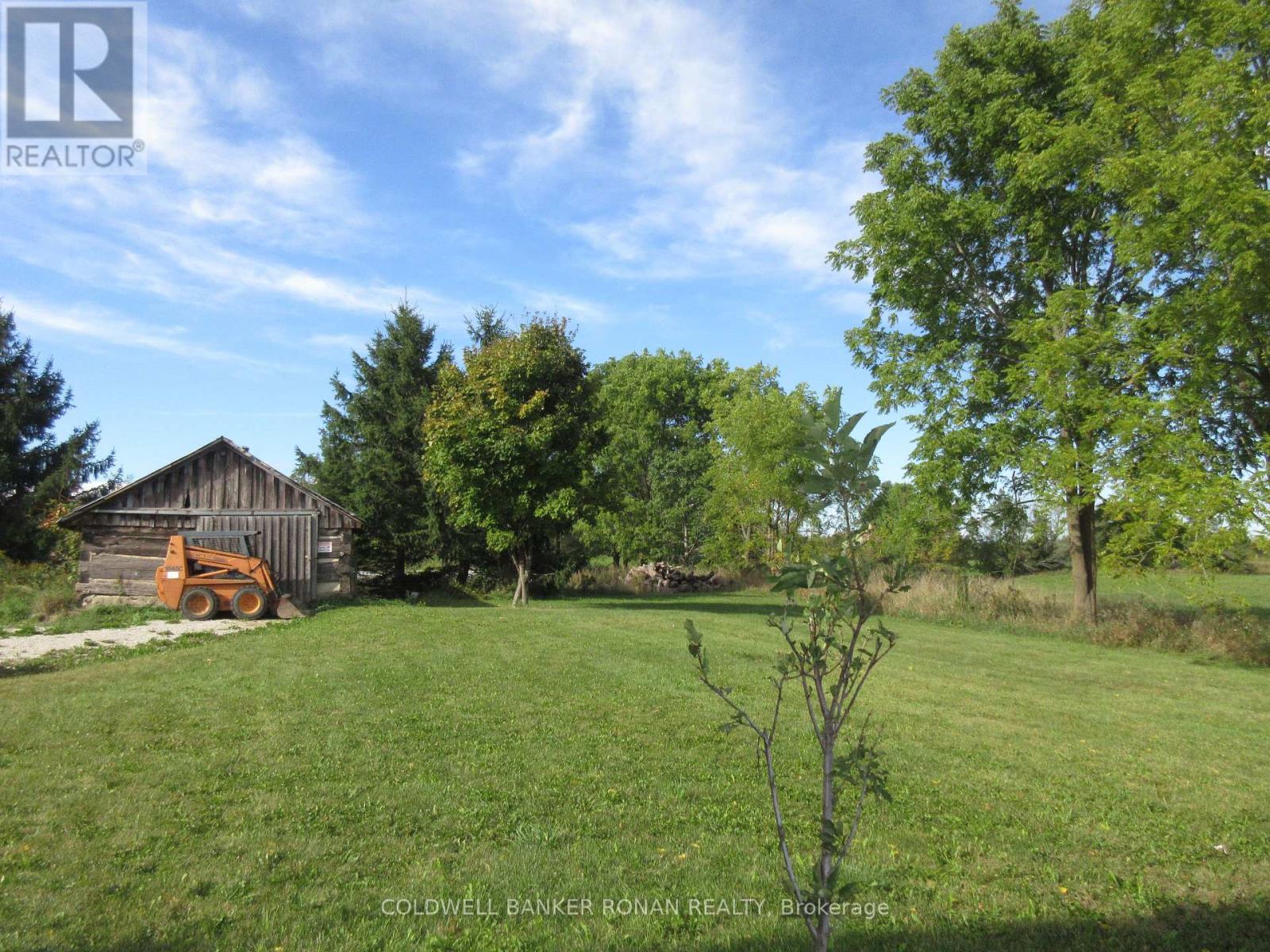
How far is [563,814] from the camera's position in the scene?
5.28 m

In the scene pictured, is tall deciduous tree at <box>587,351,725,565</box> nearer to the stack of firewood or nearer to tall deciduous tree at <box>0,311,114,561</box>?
the stack of firewood

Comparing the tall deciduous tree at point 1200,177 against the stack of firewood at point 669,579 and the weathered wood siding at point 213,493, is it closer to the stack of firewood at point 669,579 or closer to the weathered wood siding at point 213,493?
the weathered wood siding at point 213,493

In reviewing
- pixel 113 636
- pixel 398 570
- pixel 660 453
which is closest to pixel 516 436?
pixel 113 636

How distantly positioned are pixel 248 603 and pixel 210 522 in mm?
3433

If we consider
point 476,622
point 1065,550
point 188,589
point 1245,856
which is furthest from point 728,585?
point 1245,856

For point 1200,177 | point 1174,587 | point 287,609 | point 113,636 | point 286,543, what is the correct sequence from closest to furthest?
point 1200,177
point 113,636
point 1174,587
point 287,609
point 286,543

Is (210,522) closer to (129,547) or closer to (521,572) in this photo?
(129,547)

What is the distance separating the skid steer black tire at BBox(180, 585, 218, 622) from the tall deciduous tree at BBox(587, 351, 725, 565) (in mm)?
22231

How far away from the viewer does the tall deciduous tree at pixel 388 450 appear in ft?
91.0

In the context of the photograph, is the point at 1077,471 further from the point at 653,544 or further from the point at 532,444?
the point at 653,544

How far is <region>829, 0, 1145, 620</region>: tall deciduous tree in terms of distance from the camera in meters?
17.8

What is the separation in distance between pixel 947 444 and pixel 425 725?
1614 centimetres

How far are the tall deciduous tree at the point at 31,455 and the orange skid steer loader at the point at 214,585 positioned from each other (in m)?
11.2

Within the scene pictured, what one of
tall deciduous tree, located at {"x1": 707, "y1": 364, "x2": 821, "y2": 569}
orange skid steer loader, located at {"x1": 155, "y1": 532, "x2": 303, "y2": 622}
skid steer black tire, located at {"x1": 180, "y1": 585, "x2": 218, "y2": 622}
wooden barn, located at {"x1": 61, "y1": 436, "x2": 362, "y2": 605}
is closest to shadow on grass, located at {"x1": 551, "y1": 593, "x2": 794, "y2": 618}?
tall deciduous tree, located at {"x1": 707, "y1": 364, "x2": 821, "y2": 569}
